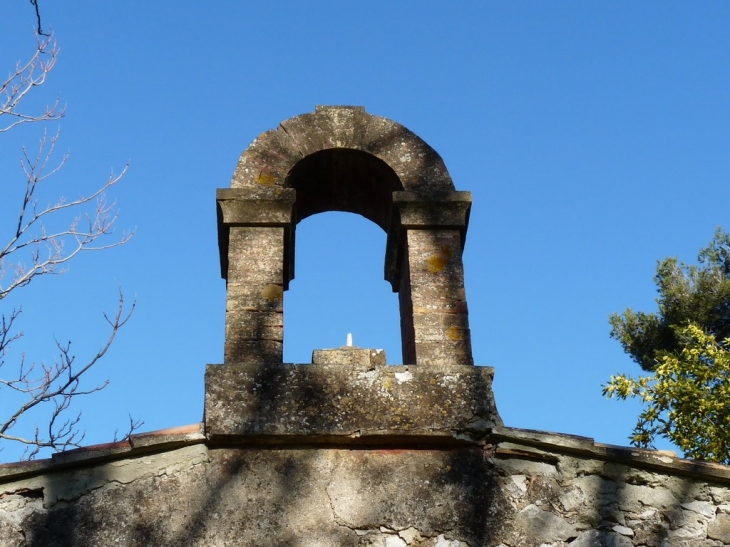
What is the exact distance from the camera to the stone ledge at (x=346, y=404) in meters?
3.75

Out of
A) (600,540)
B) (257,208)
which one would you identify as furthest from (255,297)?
(600,540)

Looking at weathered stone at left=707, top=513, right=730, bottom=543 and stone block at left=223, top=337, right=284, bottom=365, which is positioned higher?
stone block at left=223, top=337, right=284, bottom=365

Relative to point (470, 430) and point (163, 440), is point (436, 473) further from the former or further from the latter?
point (163, 440)

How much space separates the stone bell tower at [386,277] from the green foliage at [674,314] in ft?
31.9

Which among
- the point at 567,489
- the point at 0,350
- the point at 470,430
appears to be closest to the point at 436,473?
the point at 470,430

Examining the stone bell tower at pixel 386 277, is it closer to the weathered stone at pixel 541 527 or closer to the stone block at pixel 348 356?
the stone block at pixel 348 356

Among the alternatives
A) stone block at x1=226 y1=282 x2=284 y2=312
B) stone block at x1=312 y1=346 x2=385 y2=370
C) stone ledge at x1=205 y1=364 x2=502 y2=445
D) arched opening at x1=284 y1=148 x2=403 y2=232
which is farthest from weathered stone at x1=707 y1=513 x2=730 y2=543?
arched opening at x1=284 y1=148 x2=403 y2=232

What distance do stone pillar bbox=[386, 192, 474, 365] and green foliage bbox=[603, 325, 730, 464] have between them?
502 centimetres

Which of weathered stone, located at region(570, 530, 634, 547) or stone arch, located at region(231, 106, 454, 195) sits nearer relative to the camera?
weathered stone, located at region(570, 530, 634, 547)

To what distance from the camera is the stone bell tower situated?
3.80 metres

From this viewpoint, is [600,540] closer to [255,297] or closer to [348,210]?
[255,297]

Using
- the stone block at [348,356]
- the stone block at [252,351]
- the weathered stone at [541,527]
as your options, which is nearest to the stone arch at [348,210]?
the stone block at [252,351]

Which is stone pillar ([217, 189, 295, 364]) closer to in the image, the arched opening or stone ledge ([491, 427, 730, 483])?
the arched opening

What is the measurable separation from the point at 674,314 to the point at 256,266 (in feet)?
35.8
